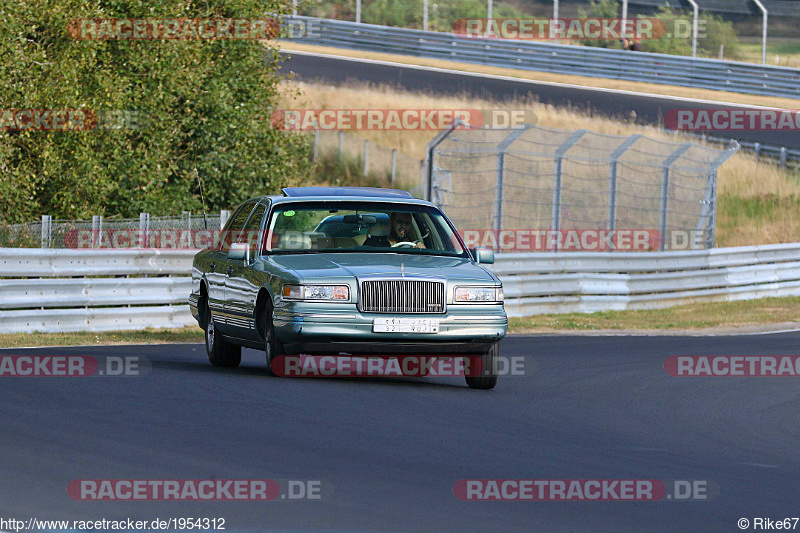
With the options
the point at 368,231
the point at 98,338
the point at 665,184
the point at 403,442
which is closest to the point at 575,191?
the point at 665,184

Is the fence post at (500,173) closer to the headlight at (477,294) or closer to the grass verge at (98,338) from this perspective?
the grass verge at (98,338)

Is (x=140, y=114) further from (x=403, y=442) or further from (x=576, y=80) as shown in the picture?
(x=576, y=80)

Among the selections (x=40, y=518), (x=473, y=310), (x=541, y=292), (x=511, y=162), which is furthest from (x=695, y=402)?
(x=511, y=162)

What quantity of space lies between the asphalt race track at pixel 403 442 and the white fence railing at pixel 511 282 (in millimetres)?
3796

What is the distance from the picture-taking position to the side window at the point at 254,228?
A: 13.0 metres

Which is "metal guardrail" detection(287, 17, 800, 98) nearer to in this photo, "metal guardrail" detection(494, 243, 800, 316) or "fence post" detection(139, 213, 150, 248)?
"metal guardrail" detection(494, 243, 800, 316)

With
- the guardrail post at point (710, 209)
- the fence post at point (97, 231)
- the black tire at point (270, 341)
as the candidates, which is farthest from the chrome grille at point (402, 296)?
the guardrail post at point (710, 209)

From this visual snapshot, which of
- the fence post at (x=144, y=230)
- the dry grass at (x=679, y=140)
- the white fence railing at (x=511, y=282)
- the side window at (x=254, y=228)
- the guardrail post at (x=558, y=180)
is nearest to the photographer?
the side window at (x=254, y=228)

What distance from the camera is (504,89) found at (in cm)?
4366

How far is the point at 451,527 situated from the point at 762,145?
34394 millimetres

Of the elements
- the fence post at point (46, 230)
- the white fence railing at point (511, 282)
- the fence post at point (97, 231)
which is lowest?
the white fence railing at point (511, 282)

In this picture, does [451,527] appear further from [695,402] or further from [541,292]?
[541,292]

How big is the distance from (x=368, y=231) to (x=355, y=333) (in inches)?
63.4

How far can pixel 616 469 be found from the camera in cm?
798
